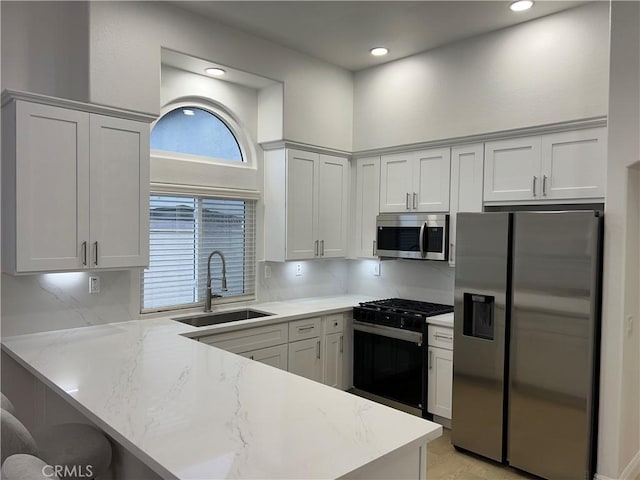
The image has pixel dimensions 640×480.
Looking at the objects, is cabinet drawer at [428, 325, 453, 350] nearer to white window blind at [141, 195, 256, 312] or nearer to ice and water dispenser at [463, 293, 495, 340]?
ice and water dispenser at [463, 293, 495, 340]

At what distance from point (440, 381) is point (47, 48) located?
361 centimetres

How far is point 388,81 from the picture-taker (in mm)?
4418

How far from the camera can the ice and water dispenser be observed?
3256 millimetres

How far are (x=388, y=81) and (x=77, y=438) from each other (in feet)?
12.1

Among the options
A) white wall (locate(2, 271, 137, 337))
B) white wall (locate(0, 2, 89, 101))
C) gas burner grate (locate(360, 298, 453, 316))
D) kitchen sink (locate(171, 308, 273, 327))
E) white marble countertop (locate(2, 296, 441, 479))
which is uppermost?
white wall (locate(0, 2, 89, 101))

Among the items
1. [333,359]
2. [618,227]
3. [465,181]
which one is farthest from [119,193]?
[618,227]

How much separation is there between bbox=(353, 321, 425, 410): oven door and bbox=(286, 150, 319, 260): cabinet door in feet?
2.69

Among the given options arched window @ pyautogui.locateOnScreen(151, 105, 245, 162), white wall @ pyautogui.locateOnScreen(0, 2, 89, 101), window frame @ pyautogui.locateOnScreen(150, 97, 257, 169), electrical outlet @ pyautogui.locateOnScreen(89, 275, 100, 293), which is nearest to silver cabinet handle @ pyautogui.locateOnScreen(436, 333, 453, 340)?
window frame @ pyautogui.locateOnScreen(150, 97, 257, 169)

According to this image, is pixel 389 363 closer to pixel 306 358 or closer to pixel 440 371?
pixel 440 371

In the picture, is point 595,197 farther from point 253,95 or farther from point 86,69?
point 86,69

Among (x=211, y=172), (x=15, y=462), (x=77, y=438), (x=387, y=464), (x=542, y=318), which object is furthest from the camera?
(x=211, y=172)

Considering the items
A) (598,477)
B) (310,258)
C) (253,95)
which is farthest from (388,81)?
(598,477)

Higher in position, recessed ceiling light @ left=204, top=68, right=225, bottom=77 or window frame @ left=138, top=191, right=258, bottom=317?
recessed ceiling light @ left=204, top=68, right=225, bottom=77

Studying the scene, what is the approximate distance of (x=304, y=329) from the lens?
393 cm
